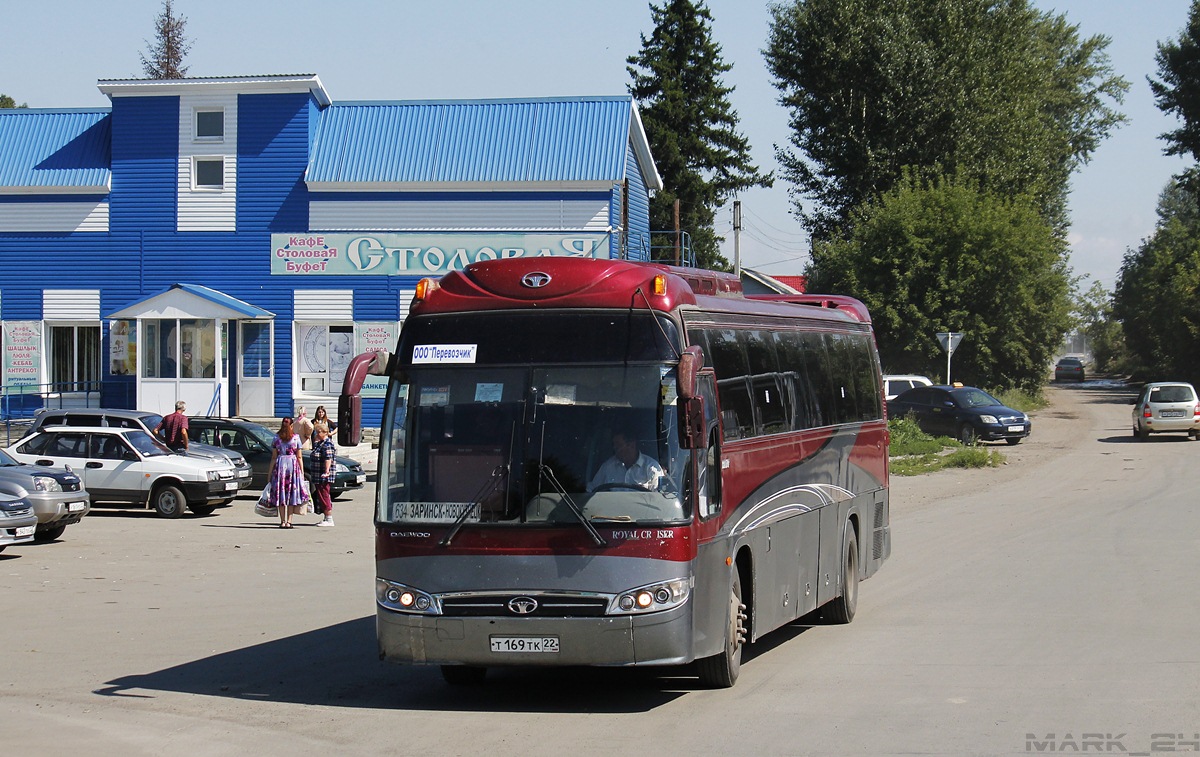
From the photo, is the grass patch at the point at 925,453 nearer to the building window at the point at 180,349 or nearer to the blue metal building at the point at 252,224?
the blue metal building at the point at 252,224

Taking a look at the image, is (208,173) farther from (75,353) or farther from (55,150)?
(75,353)

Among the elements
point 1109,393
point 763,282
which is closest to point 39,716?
point 763,282

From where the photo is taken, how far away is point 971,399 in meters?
38.0

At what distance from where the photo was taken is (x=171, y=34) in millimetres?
87250

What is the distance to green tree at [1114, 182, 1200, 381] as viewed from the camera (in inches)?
2375

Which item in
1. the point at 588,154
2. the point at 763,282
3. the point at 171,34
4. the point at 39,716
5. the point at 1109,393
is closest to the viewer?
the point at 39,716

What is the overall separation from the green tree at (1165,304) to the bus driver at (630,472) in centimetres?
5567

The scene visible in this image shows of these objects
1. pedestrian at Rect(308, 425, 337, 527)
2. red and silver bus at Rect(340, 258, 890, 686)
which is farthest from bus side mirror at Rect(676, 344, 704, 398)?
pedestrian at Rect(308, 425, 337, 527)

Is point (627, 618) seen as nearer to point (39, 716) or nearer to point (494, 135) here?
point (39, 716)

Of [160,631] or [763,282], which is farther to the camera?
[763,282]

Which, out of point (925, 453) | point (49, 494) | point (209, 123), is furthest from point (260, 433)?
point (925, 453)

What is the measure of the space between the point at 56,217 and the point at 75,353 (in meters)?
3.98

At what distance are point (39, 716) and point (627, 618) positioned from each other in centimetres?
381

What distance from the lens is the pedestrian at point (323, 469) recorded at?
21969 millimetres
